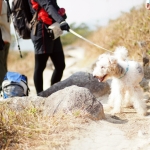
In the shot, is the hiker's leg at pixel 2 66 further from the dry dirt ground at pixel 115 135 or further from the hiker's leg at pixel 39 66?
the dry dirt ground at pixel 115 135

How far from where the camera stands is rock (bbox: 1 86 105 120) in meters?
4.34

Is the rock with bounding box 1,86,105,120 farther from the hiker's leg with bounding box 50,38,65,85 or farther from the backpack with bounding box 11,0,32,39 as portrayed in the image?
the backpack with bounding box 11,0,32,39

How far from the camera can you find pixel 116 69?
4.93 metres

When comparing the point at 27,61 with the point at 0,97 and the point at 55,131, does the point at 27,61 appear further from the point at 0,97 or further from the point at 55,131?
the point at 55,131

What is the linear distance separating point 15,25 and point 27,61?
1252 cm

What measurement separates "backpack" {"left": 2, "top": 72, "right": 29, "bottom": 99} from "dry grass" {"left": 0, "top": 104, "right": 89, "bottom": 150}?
2.85 ft

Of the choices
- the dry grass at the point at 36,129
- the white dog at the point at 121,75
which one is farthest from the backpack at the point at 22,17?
the dry grass at the point at 36,129

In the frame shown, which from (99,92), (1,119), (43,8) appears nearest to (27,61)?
(99,92)

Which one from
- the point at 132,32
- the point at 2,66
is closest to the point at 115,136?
the point at 2,66

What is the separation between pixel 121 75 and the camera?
5062 mm

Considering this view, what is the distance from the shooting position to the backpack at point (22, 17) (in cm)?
536

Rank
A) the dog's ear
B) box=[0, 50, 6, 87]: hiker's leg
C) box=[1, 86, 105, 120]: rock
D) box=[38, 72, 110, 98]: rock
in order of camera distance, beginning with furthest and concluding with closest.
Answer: box=[38, 72, 110, 98]: rock < box=[0, 50, 6, 87]: hiker's leg < the dog's ear < box=[1, 86, 105, 120]: rock

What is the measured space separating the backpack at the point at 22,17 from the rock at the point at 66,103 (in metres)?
1.25

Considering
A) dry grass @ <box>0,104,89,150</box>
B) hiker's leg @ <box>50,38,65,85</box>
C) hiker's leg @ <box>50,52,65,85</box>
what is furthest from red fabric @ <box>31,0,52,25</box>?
dry grass @ <box>0,104,89,150</box>
